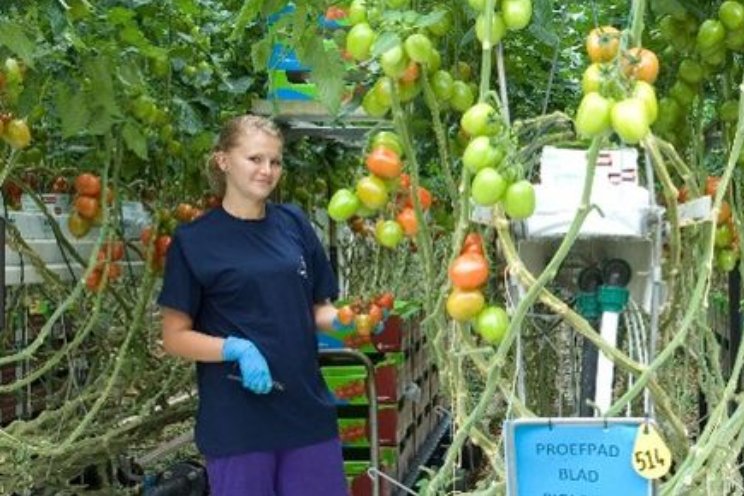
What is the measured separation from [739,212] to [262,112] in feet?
6.63

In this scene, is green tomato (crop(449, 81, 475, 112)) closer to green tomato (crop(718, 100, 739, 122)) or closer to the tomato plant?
the tomato plant

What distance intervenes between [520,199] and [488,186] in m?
0.04

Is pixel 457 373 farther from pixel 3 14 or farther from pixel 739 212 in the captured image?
pixel 3 14

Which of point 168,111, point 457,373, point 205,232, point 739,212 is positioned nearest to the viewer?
point 457,373

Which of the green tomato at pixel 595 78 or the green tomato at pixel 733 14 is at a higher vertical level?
the green tomato at pixel 733 14

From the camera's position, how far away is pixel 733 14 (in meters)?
1.52

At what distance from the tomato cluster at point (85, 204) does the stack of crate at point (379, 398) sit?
908 millimetres

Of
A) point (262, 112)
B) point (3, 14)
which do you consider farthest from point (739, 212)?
point (262, 112)

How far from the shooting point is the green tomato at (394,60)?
4.34 feet

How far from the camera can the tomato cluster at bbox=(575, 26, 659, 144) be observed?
0.97m

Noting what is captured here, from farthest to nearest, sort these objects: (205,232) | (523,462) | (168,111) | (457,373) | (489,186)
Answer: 1. (168,111)
2. (205,232)
3. (457,373)
4. (523,462)
5. (489,186)

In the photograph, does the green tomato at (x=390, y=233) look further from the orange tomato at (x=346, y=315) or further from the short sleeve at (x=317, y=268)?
the short sleeve at (x=317, y=268)

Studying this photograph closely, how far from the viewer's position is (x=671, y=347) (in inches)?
45.2

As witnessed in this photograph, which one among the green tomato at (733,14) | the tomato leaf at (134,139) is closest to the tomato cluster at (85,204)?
the tomato leaf at (134,139)
